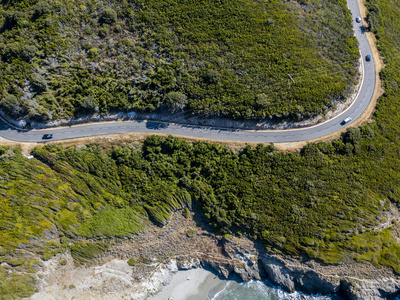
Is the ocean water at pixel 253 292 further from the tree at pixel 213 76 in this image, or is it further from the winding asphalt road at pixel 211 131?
the tree at pixel 213 76

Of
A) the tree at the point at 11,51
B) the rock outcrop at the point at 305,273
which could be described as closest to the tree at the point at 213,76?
→ the rock outcrop at the point at 305,273

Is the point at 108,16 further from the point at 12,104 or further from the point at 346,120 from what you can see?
the point at 346,120

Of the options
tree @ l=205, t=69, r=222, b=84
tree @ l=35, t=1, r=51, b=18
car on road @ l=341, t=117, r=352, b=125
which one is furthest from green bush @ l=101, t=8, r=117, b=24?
car on road @ l=341, t=117, r=352, b=125

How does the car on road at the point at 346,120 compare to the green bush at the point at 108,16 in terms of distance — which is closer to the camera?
the green bush at the point at 108,16

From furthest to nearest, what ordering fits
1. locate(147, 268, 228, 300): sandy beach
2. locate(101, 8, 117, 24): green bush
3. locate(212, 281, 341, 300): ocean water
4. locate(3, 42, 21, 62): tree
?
1. locate(212, 281, 341, 300): ocean water
2. locate(147, 268, 228, 300): sandy beach
3. locate(101, 8, 117, 24): green bush
4. locate(3, 42, 21, 62): tree

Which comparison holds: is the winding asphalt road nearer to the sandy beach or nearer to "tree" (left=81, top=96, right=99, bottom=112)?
"tree" (left=81, top=96, right=99, bottom=112)

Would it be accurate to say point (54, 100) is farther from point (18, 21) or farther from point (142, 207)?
point (142, 207)

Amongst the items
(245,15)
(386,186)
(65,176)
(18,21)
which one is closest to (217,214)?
(65,176)
